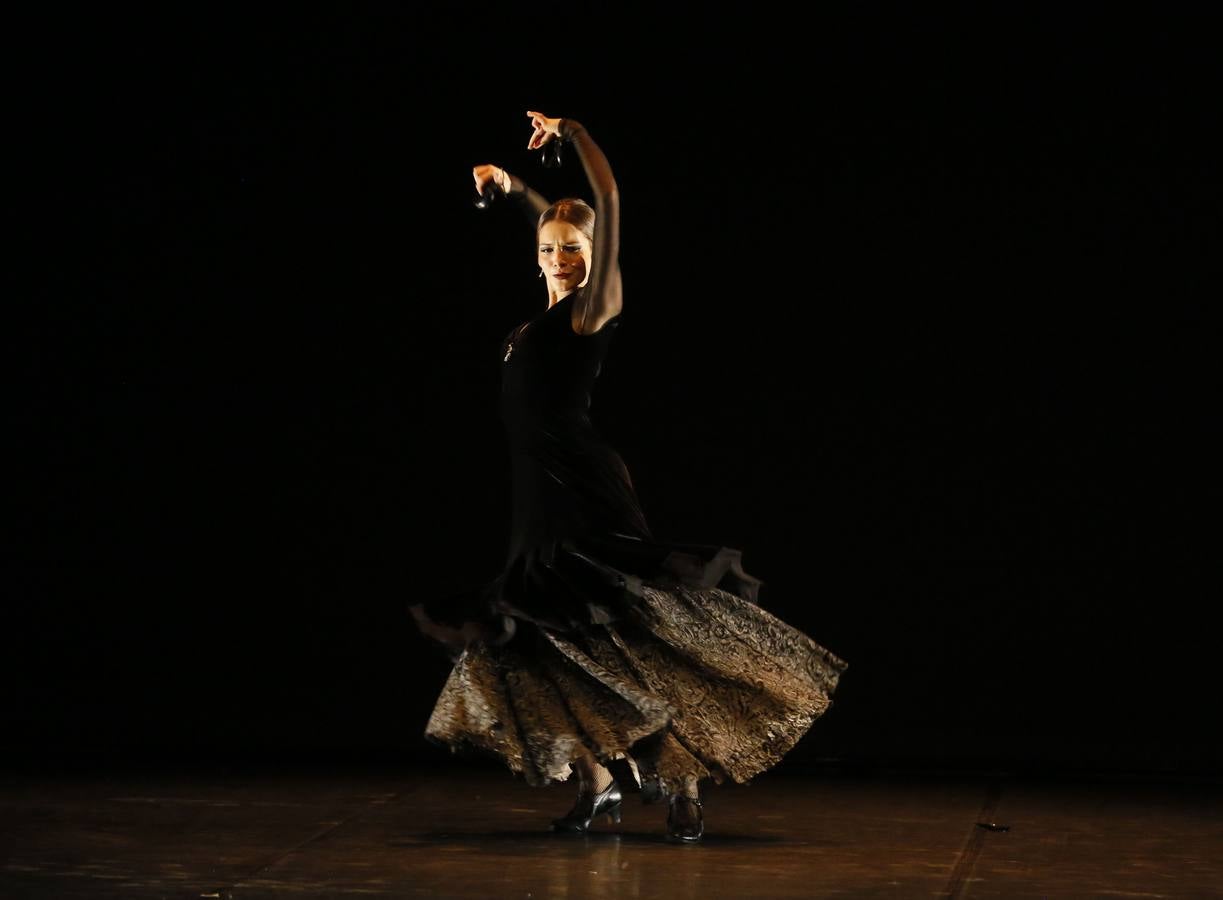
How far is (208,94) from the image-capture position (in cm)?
572

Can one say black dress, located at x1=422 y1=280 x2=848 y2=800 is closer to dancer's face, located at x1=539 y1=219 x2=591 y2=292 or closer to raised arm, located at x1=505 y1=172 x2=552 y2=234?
dancer's face, located at x1=539 y1=219 x2=591 y2=292

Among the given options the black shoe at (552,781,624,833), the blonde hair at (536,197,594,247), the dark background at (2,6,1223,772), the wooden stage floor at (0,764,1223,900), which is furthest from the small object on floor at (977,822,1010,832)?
the blonde hair at (536,197,594,247)

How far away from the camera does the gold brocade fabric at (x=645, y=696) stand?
3605 millimetres

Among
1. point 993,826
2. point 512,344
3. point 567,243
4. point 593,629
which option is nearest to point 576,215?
point 567,243

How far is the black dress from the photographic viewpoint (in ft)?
11.9

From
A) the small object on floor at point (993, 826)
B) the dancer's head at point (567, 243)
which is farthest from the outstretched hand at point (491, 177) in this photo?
the small object on floor at point (993, 826)

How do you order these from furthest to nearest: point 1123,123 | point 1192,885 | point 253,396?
point 253,396, point 1123,123, point 1192,885

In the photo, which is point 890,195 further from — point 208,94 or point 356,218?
point 208,94

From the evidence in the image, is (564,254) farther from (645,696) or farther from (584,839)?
(584,839)

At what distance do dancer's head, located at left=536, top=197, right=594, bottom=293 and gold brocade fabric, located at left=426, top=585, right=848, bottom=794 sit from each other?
0.65m

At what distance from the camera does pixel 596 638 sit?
3.72m

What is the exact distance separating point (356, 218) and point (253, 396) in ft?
1.91

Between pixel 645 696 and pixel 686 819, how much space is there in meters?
0.30

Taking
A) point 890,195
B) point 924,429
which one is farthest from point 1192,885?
point 890,195
